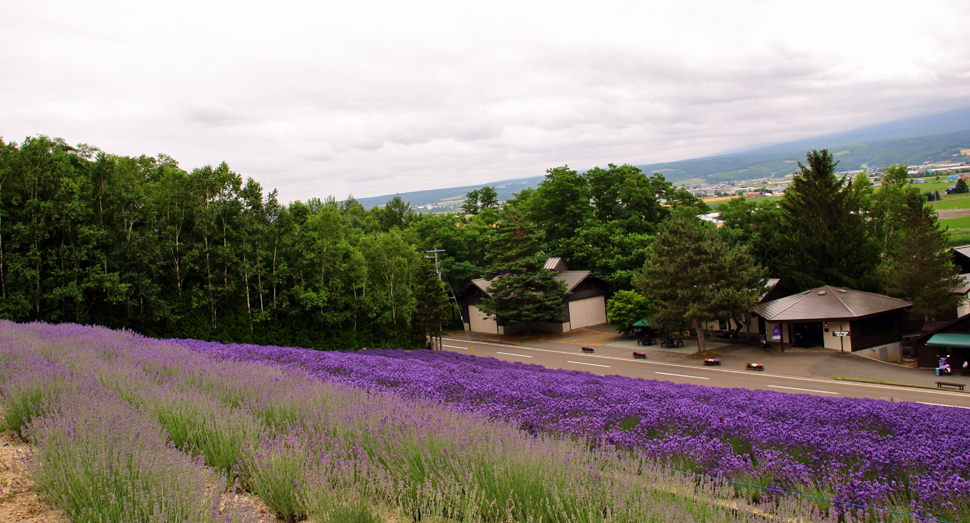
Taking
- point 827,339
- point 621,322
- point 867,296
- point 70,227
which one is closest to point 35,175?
point 70,227

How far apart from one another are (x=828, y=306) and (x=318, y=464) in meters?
34.6

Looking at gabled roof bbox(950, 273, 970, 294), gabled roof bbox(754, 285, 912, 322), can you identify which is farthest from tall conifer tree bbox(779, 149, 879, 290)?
gabled roof bbox(950, 273, 970, 294)

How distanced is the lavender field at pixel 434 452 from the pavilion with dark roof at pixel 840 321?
2616 cm

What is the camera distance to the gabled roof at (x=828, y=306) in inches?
1184

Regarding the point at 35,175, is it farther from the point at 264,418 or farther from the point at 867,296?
the point at 867,296

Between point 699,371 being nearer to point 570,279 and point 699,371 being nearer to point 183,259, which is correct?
point 570,279

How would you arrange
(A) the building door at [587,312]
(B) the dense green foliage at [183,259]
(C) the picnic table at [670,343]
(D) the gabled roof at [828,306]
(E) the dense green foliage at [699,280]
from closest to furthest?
(B) the dense green foliage at [183,259] → (E) the dense green foliage at [699,280] → (D) the gabled roof at [828,306] → (C) the picnic table at [670,343] → (A) the building door at [587,312]

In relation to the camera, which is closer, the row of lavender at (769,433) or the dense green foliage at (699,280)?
the row of lavender at (769,433)

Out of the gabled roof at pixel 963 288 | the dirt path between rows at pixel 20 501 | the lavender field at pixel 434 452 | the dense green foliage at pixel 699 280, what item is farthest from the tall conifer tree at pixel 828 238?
the dirt path between rows at pixel 20 501

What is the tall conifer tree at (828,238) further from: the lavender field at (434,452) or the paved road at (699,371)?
the lavender field at (434,452)

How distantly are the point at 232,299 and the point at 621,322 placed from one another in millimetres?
25296

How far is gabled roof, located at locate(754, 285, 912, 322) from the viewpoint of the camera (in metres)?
30.1

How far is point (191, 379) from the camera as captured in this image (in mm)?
6500

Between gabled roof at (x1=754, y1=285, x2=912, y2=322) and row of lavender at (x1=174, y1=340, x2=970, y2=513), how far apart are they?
975 inches
